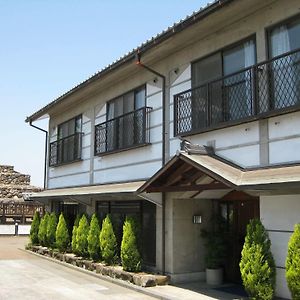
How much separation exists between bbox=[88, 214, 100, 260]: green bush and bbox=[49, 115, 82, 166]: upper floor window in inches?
155

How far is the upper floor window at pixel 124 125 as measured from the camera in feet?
42.9

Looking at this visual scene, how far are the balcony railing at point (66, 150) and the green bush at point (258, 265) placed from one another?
10.2 meters

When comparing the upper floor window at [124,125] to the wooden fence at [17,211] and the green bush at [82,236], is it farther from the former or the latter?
the wooden fence at [17,211]

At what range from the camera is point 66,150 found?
62.4 ft

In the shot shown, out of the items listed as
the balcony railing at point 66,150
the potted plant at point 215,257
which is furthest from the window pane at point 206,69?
the balcony railing at point 66,150

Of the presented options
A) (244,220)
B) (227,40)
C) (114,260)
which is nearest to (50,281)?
(114,260)

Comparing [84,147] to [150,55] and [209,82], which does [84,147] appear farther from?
[209,82]

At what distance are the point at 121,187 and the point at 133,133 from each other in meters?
1.70

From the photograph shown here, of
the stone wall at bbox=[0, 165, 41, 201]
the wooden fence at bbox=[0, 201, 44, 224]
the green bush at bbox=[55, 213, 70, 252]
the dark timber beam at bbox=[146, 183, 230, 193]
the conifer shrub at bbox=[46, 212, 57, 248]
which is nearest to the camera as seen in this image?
the dark timber beam at bbox=[146, 183, 230, 193]

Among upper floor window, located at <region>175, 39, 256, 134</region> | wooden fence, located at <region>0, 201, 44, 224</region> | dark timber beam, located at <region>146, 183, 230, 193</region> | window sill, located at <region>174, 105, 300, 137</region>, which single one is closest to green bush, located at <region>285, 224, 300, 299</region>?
dark timber beam, located at <region>146, 183, 230, 193</region>

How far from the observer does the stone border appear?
1084 cm

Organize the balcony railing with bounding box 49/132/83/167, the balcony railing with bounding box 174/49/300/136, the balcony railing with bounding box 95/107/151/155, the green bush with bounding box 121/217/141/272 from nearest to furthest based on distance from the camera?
the balcony railing with bounding box 174/49/300/136 → the green bush with bounding box 121/217/141/272 → the balcony railing with bounding box 95/107/151/155 → the balcony railing with bounding box 49/132/83/167

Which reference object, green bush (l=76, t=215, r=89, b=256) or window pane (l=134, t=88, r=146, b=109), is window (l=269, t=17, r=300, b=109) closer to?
window pane (l=134, t=88, r=146, b=109)

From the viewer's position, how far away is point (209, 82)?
1030cm
